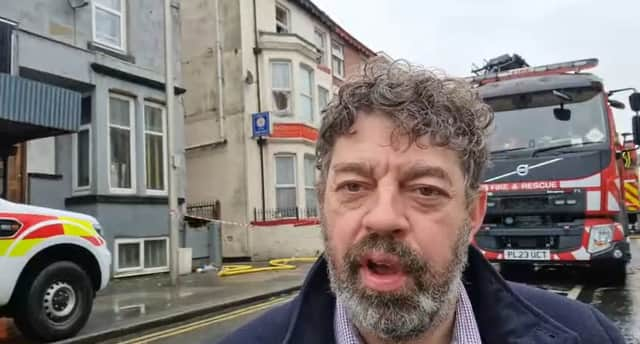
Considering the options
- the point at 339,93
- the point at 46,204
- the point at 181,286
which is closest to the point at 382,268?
the point at 339,93

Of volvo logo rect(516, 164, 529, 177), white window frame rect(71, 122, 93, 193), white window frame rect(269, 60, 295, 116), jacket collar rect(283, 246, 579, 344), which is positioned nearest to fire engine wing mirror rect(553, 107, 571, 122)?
volvo logo rect(516, 164, 529, 177)

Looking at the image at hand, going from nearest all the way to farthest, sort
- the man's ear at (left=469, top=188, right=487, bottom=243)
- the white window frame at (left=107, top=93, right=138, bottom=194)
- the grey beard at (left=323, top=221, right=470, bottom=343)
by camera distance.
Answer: the grey beard at (left=323, top=221, right=470, bottom=343)
the man's ear at (left=469, top=188, right=487, bottom=243)
the white window frame at (left=107, top=93, right=138, bottom=194)

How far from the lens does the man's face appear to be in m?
1.64

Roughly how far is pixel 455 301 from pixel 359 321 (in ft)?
1.12

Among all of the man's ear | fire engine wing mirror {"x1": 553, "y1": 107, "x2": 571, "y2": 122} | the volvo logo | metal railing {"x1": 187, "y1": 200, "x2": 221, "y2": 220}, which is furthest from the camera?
metal railing {"x1": 187, "y1": 200, "x2": 221, "y2": 220}

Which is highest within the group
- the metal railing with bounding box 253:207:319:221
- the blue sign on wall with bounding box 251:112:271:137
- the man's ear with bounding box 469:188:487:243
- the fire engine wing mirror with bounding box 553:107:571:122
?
the blue sign on wall with bounding box 251:112:271:137

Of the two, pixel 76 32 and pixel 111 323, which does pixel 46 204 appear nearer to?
pixel 76 32

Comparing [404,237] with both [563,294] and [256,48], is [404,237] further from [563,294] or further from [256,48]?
[256,48]

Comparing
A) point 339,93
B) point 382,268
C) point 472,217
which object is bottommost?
point 382,268

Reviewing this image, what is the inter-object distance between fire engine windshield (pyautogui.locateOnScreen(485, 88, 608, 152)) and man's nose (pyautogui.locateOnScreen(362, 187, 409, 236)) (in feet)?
22.3

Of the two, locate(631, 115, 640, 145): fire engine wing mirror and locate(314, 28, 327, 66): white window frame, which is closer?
locate(631, 115, 640, 145): fire engine wing mirror

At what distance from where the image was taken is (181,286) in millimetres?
10930

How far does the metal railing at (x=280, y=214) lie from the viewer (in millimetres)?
18328

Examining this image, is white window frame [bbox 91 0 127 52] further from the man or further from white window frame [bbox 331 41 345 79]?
the man
